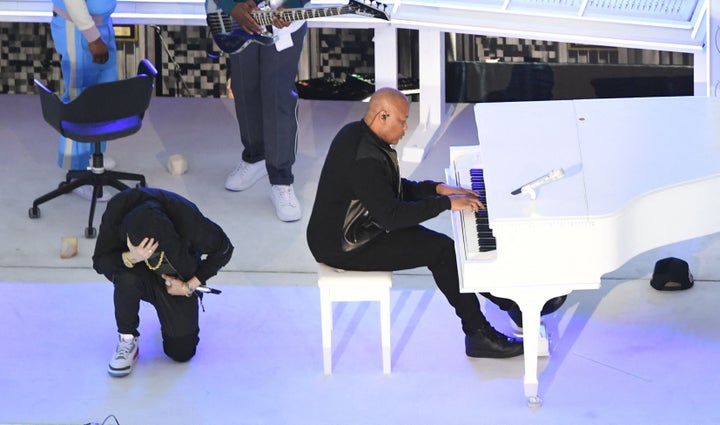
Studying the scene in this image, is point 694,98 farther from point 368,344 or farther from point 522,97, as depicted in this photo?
point 522,97

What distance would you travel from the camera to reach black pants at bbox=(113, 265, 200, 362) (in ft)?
17.0

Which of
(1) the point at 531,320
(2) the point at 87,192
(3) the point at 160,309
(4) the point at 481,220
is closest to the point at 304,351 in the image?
(3) the point at 160,309

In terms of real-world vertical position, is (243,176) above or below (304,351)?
above

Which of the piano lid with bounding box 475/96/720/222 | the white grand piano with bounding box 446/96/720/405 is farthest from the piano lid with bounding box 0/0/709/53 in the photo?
the white grand piano with bounding box 446/96/720/405

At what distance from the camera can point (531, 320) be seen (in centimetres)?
466

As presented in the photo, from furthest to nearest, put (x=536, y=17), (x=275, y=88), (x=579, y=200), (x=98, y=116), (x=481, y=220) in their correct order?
(x=536, y=17), (x=275, y=88), (x=98, y=116), (x=481, y=220), (x=579, y=200)

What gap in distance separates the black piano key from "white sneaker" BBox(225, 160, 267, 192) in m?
2.22

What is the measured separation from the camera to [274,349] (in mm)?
5418

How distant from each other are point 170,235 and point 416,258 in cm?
90

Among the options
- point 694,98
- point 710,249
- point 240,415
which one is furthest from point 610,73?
point 240,415

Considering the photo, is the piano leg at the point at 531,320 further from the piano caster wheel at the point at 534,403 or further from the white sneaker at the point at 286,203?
the white sneaker at the point at 286,203

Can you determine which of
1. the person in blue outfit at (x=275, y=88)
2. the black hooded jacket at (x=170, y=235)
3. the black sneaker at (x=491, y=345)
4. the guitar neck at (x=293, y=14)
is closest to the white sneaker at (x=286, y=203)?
the person in blue outfit at (x=275, y=88)

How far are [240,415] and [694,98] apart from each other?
2089 millimetres

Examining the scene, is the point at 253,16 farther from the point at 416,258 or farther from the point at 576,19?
the point at 416,258
